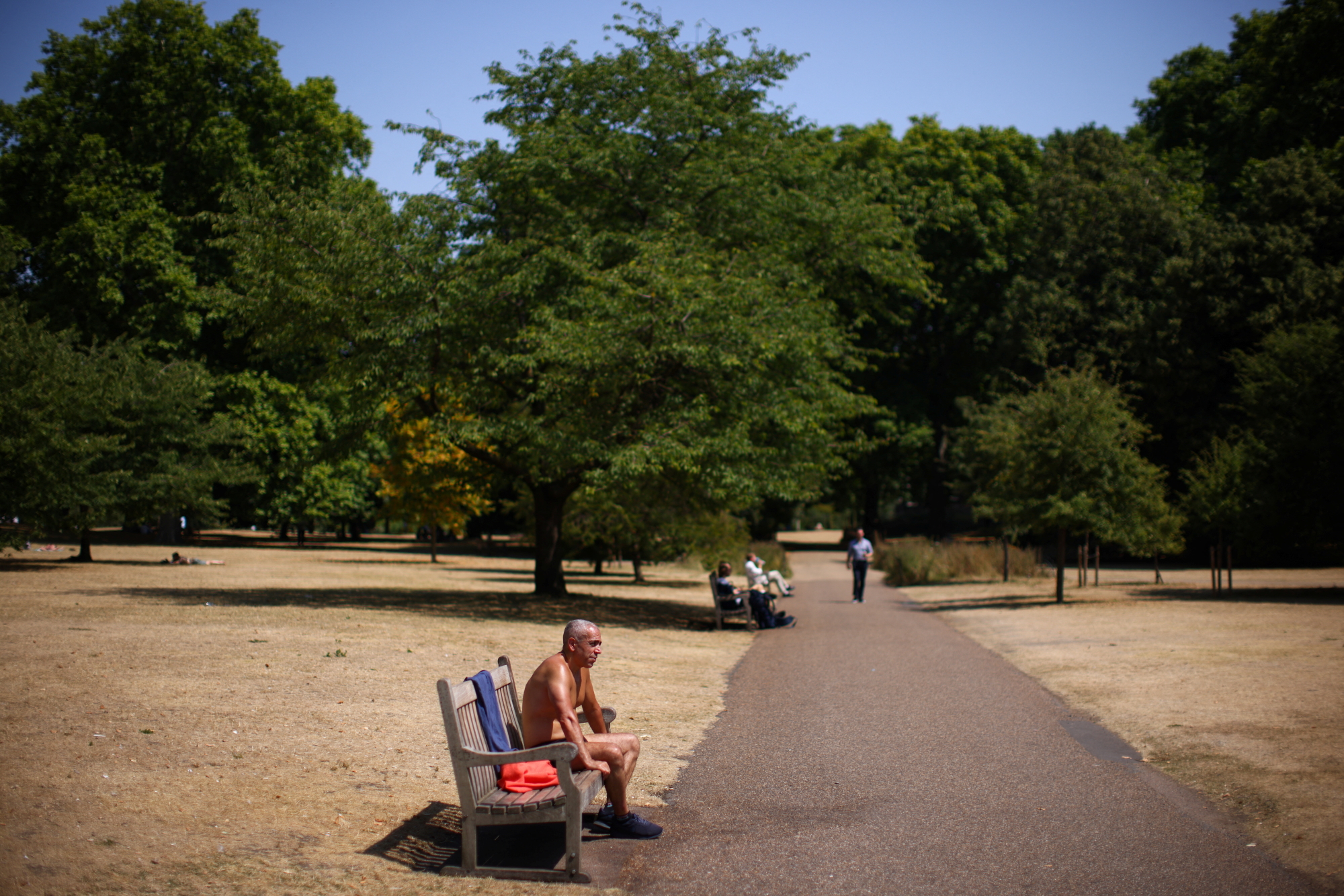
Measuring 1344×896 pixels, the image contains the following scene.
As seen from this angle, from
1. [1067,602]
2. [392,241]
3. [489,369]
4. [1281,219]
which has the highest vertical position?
[1281,219]

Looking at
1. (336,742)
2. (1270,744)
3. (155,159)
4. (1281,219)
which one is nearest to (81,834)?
(336,742)

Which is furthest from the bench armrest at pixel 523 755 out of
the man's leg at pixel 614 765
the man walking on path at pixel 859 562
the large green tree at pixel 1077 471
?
the man walking on path at pixel 859 562

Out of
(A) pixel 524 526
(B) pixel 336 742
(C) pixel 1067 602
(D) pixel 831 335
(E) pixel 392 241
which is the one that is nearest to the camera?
(B) pixel 336 742

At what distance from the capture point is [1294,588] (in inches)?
1045

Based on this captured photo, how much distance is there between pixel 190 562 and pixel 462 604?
49.8ft

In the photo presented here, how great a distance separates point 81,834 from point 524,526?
2929 cm

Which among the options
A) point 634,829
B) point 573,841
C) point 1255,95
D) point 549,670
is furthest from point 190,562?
point 1255,95

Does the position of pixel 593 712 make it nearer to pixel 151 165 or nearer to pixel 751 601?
pixel 751 601

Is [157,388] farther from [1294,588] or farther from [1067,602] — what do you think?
[1294,588]

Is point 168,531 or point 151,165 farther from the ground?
point 151,165

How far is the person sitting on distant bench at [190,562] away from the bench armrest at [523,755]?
27.4 m

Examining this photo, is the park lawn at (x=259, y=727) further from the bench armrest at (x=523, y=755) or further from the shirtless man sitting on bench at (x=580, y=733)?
the shirtless man sitting on bench at (x=580, y=733)

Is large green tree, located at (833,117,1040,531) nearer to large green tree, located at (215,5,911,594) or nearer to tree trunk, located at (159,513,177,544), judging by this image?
large green tree, located at (215,5,911,594)

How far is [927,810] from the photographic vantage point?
638 centimetres
